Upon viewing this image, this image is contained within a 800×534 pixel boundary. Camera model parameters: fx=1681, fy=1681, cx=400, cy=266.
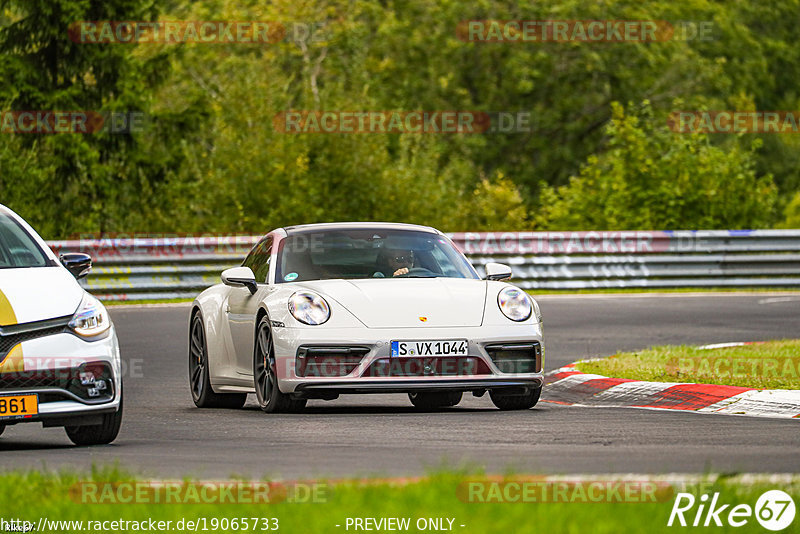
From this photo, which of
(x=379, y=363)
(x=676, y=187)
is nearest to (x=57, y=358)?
(x=379, y=363)

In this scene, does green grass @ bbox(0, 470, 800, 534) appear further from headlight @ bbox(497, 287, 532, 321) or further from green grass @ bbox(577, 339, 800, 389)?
green grass @ bbox(577, 339, 800, 389)

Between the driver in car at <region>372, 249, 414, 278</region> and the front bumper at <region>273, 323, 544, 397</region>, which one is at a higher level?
the driver in car at <region>372, 249, 414, 278</region>

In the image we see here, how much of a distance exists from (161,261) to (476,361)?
53.2 ft

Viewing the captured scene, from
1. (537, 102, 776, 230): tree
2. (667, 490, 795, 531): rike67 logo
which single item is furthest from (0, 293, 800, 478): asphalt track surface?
(537, 102, 776, 230): tree

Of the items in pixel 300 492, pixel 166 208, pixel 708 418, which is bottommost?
pixel 166 208

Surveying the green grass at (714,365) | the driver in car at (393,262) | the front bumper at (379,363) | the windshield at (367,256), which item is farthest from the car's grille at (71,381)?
the green grass at (714,365)

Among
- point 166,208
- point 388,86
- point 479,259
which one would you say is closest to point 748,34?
point 388,86

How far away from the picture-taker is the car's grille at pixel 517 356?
38.4ft

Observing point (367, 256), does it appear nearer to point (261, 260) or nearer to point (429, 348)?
point (261, 260)

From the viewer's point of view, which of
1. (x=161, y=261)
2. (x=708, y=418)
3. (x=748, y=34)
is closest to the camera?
(x=708, y=418)

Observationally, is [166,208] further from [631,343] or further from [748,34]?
[748,34]

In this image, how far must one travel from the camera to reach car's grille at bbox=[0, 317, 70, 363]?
958cm

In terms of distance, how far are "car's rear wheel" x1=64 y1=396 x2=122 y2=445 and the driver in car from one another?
2.97 meters

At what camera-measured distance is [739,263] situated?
29.5 metres
